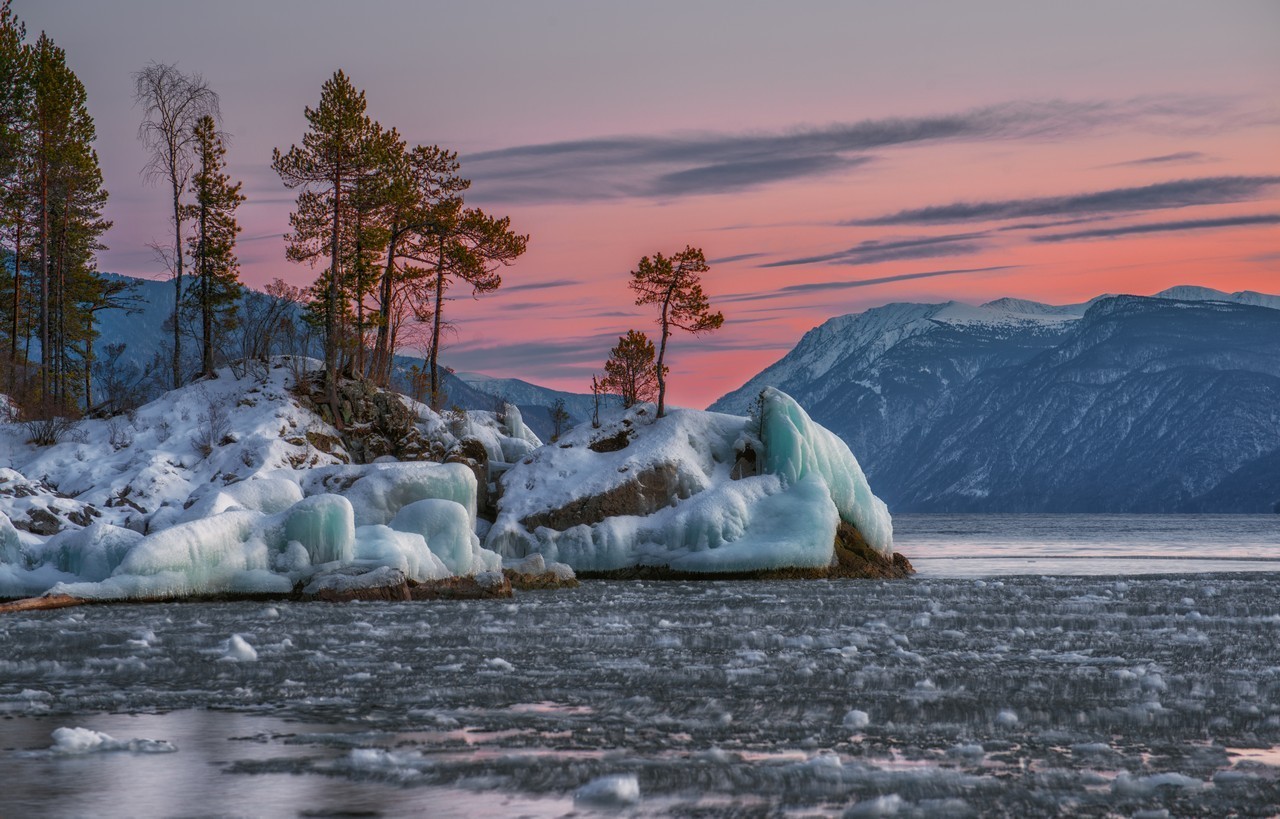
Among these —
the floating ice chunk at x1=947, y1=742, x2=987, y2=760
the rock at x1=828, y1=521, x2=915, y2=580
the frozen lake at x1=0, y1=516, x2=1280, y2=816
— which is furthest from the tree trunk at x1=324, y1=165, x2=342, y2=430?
the floating ice chunk at x1=947, y1=742, x2=987, y2=760

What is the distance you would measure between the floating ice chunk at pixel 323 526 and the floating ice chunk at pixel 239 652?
1202 centimetres

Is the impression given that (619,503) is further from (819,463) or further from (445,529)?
(445,529)

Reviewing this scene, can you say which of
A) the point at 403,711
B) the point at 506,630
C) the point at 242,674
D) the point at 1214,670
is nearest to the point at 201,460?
the point at 506,630

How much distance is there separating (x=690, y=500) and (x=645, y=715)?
87.1 ft

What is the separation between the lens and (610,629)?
22.2 meters

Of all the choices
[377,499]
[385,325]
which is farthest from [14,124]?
[377,499]

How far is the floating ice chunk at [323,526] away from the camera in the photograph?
3038 cm

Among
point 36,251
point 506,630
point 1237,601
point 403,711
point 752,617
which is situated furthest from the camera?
point 36,251

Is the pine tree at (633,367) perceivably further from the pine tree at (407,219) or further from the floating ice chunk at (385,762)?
the floating ice chunk at (385,762)

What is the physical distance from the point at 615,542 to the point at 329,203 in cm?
1814

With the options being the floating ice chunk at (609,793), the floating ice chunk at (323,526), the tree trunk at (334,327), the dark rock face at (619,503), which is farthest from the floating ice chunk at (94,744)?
the tree trunk at (334,327)

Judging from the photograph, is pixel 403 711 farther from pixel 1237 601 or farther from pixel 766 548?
pixel 766 548

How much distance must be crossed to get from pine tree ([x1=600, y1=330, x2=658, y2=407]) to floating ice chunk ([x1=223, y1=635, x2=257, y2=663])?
6157 centimetres

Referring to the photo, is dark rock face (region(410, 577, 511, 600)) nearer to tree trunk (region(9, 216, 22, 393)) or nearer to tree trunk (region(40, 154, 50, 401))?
tree trunk (region(40, 154, 50, 401))
